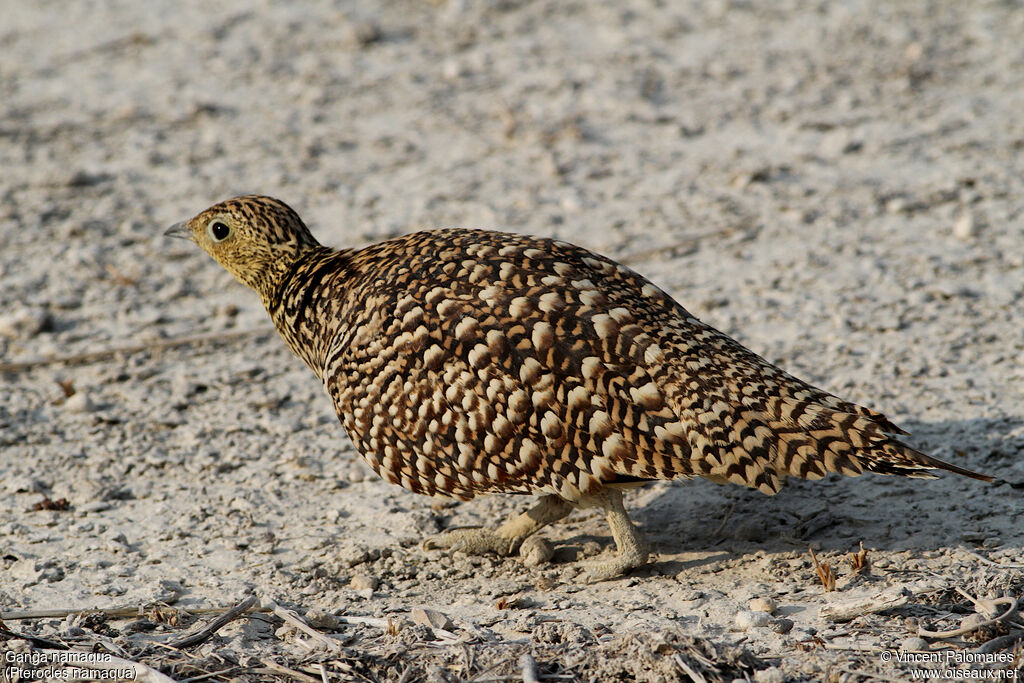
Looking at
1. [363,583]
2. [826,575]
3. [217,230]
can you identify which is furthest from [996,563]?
[217,230]

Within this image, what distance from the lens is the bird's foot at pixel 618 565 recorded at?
4469mm

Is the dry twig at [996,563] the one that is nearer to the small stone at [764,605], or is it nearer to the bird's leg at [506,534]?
the small stone at [764,605]

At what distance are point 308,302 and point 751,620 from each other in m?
2.47

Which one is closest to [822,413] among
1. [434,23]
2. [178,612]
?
[178,612]

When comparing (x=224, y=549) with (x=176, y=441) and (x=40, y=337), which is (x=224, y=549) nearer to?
(x=176, y=441)

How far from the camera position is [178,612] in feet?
13.6

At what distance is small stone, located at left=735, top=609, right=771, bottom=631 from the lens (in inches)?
156

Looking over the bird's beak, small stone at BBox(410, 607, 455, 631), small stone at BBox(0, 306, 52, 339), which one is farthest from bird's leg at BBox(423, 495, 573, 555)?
small stone at BBox(0, 306, 52, 339)

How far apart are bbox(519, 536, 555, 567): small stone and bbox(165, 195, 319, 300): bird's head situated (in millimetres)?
1822

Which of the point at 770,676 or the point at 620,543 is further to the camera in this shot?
the point at 620,543

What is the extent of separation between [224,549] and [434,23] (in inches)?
276

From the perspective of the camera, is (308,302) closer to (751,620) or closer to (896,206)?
(751,620)

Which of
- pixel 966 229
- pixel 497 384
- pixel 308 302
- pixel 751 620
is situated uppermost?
pixel 308 302

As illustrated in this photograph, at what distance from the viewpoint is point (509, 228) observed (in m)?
7.56
